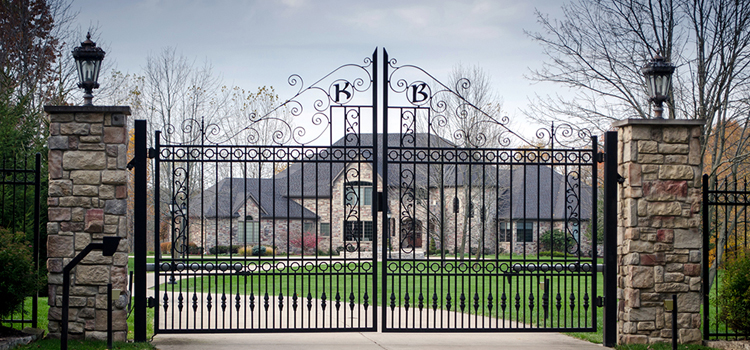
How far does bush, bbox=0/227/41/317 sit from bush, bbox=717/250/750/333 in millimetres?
7528

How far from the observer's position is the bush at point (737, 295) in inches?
255

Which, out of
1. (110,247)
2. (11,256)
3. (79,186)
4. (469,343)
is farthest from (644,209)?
(11,256)

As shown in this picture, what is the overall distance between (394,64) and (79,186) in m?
3.68

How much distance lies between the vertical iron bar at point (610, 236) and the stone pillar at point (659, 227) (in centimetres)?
13

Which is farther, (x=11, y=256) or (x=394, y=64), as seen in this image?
(x=394, y=64)

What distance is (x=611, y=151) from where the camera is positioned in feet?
22.0

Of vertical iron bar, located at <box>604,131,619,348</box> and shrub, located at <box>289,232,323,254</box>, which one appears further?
shrub, located at <box>289,232,323,254</box>

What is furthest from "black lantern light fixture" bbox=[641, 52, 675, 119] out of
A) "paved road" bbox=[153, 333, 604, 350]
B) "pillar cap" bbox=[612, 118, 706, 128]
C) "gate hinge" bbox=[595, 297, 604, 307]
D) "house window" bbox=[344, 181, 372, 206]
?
"house window" bbox=[344, 181, 372, 206]

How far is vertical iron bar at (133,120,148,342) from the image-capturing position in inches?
249

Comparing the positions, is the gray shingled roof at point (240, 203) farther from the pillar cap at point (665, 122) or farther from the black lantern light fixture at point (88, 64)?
the pillar cap at point (665, 122)

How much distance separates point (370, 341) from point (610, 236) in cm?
301

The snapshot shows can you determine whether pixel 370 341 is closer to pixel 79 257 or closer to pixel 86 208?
pixel 79 257

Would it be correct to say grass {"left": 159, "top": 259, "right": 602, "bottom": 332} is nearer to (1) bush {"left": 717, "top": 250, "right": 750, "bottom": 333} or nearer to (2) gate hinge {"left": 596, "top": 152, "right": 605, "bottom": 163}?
(2) gate hinge {"left": 596, "top": 152, "right": 605, "bottom": 163}

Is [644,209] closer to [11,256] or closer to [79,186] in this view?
[79,186]
